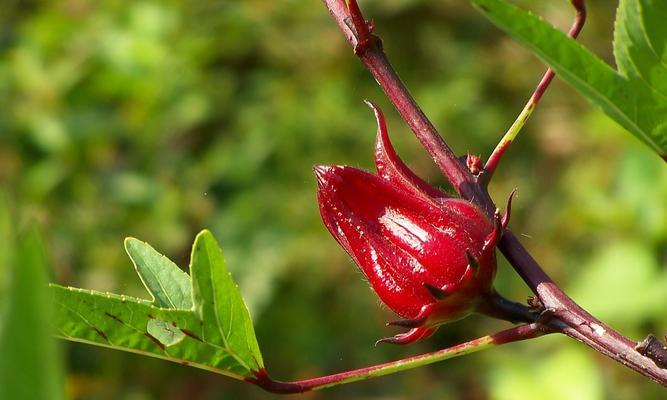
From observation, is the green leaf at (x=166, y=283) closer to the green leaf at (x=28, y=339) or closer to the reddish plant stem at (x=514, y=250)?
the reddish plant stem at (x=514, y=250)

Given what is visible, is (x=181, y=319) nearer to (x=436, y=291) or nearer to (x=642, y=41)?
(x=436, y=291)

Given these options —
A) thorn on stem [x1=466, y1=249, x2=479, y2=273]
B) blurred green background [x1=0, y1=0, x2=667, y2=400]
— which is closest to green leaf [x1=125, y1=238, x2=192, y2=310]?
thorn on stem [x1=466, y1=249, x2=479, y2=273]

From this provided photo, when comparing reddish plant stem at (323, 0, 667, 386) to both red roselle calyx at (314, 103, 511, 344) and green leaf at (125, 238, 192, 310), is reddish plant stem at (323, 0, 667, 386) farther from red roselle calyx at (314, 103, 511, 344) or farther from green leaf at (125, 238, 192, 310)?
green leaf at (125, 238, 192, 310)

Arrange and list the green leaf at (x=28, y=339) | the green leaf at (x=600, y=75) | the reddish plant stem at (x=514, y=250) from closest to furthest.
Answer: the green leaf at (x=28, y=339) < the green leaf at (x=600, y=75) < the reddish plant stem at (x=514, y=250)

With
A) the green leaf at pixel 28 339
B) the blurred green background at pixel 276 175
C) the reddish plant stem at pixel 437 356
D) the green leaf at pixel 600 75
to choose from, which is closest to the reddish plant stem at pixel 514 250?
the reddish plant stem at pixel 437 356

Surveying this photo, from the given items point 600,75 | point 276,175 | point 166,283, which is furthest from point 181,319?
point 276,175

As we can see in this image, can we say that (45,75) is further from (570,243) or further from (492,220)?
(492,220)
